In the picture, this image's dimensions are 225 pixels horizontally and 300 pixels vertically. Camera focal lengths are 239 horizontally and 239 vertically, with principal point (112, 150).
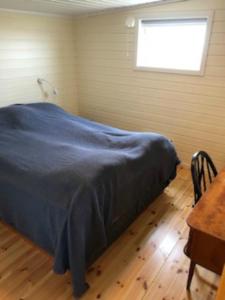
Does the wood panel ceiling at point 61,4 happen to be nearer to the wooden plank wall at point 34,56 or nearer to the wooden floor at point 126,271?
the wooden plank wall at point 34,56

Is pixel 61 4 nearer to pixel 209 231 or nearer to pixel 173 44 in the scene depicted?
pixel 173 44

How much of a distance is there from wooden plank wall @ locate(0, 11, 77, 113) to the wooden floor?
1.92 meters

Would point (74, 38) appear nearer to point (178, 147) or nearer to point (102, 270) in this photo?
point (178, 147)

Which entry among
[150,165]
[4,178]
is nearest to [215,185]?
[150,165]

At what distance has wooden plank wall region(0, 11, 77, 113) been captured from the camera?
3.05 meters

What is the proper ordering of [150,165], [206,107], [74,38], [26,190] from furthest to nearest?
[74,38] < [206,107] < [150,165] < [26,190]

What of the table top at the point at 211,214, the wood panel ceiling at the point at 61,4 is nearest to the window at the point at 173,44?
the wood panel ceiling at the point at 61,4

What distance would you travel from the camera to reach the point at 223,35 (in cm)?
265

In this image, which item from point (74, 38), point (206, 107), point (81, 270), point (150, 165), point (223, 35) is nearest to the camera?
point (81, 270)

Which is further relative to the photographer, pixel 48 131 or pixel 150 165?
pixel 48 131

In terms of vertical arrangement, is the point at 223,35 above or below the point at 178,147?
above

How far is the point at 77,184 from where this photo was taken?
64.1 inches

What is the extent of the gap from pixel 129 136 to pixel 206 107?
1196mm

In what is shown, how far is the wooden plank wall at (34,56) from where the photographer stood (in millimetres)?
3049
